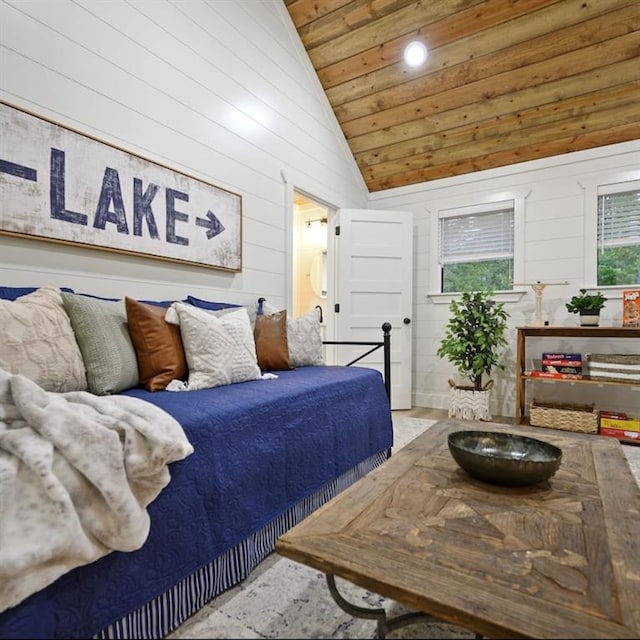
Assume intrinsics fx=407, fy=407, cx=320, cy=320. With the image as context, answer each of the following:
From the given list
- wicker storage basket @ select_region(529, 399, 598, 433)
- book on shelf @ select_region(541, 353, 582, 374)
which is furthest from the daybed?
book on shelf @ select_region(541, 353, 582, 374)

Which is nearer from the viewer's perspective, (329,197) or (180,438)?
(180,438)

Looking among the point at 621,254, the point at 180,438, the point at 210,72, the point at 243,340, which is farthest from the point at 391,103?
the point at 180,438

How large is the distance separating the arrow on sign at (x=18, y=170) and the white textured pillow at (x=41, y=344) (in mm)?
572

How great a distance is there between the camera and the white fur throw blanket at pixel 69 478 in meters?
0.83

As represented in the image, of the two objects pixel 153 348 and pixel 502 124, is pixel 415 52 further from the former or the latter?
pixel 153 348

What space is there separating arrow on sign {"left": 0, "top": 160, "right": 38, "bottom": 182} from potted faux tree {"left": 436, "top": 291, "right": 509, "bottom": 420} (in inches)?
129

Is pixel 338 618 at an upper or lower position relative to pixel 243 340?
lower

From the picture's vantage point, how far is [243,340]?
2051 mm

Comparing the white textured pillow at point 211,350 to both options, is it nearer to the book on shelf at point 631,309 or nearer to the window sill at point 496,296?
the window sill at point 496,296

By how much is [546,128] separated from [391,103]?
4.58 ft

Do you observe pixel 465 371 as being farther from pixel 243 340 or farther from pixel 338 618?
pixel 338 618

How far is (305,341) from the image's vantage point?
271cm

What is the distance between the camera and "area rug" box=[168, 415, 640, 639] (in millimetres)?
1107

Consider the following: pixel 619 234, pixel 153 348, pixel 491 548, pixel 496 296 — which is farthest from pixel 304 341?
pixel 619 234
